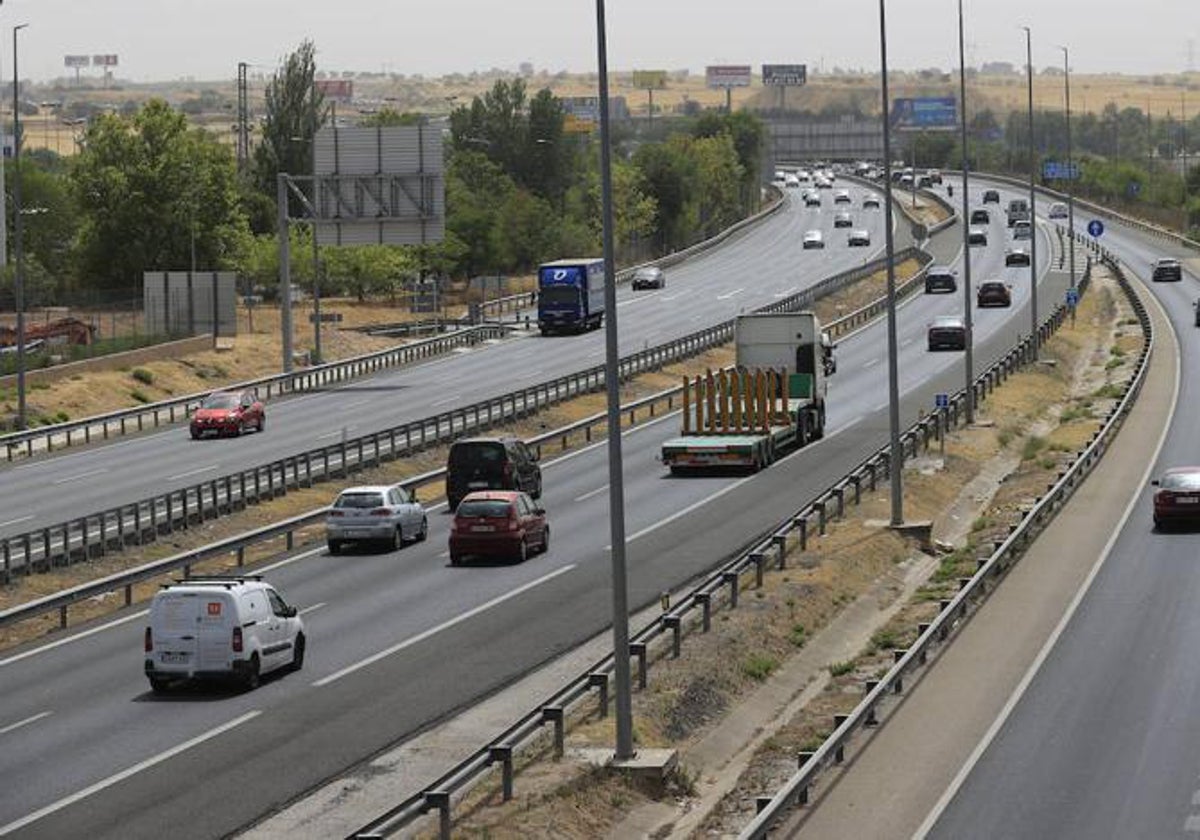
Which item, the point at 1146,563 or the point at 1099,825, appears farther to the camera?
the point at 1146,563

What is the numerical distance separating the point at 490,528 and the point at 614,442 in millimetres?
19569

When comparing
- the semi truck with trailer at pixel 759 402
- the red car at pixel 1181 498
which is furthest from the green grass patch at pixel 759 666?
the semi truck with trailer at pixel 759 402

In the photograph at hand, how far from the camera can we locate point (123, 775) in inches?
1141

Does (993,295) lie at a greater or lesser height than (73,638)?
greater

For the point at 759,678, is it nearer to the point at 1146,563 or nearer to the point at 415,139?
the point at 1146,563

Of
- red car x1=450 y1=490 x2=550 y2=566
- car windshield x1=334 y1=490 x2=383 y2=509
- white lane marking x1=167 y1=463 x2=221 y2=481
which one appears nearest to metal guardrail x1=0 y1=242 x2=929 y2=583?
white lane marking x1=167 y1=463 x2=221 y2=481

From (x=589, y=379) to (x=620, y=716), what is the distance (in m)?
57.2

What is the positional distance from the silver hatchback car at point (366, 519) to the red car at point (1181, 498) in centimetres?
1562

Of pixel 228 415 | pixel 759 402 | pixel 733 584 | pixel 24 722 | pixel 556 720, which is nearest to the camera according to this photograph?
pixel 556 720

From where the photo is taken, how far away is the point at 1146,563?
4556 cm

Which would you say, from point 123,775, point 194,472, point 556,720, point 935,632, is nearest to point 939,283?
point 194,472

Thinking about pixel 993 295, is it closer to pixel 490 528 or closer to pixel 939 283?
pixel 939 283

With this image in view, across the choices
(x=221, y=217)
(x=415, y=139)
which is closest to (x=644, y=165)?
(x=221, y=217)

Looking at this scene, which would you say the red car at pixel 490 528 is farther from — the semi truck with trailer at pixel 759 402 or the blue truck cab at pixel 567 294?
the blue truck cab at pixel 567 294
